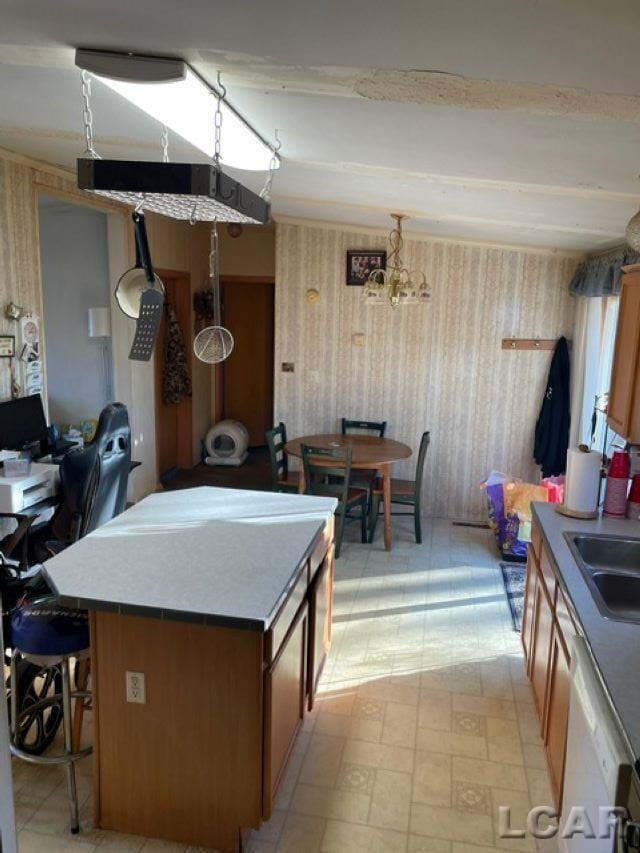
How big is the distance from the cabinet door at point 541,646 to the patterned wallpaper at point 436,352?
105 inches

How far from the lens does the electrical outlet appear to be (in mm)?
1944

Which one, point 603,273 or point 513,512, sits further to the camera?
point 513,512

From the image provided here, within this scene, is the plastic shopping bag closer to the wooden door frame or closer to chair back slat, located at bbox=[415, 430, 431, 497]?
chair back slat, located at bbox=[415, 430, 431, 497]

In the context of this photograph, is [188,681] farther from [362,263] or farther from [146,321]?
[362,263]

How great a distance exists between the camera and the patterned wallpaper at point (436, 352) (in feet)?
16.8

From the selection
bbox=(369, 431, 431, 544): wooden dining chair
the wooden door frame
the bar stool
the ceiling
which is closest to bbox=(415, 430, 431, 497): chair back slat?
bbox=(369, 431, 431, 544): wooden dining chair

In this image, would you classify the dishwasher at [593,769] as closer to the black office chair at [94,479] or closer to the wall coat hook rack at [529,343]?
the black office chair at [94,479]

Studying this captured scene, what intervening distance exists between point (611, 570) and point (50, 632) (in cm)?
206

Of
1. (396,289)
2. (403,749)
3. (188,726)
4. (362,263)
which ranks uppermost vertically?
(362,263)

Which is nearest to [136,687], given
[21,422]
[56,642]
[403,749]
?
[56,642]

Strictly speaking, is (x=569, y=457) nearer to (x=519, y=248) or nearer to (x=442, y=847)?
(x=442, y=847)

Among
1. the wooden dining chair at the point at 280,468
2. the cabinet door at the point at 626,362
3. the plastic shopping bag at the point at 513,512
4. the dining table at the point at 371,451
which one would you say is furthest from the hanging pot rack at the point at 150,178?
the plastic shopping bag at the point at 513,512

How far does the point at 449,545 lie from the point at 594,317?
1994mm

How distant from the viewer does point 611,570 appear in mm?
2461
